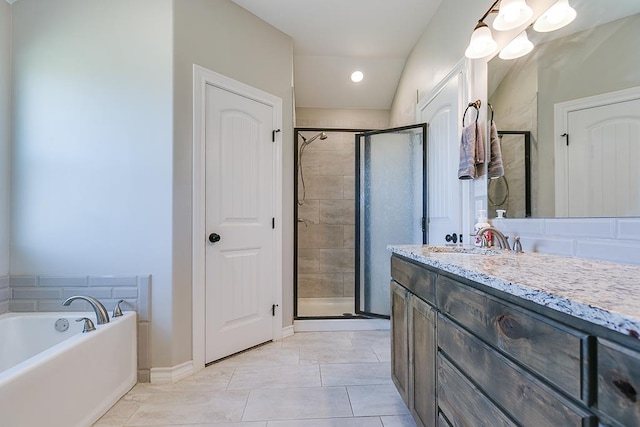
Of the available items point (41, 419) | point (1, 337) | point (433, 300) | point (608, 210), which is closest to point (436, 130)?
point (608, 210)

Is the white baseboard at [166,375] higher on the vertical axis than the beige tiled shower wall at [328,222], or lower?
lower

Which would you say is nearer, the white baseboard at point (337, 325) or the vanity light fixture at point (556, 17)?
the vanity light fixture at point (556, 17)

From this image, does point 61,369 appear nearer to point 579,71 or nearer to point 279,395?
point 279,395

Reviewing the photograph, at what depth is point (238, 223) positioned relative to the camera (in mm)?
2416

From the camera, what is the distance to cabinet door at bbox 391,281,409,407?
1.50 meters

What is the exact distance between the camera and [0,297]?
194 centimetres

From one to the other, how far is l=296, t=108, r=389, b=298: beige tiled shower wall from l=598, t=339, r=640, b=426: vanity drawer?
328cm

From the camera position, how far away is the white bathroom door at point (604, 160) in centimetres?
104

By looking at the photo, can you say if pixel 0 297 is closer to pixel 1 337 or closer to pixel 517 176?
pixel 1 337

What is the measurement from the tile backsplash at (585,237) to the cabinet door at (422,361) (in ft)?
2.02

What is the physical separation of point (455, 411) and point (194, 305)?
A: 5.63 feet

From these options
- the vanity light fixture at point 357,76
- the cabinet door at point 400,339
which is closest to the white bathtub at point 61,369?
the cabinet door at point 400,339

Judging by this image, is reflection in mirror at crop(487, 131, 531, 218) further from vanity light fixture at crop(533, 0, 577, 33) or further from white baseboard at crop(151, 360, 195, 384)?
white baseboard at crop(151, 360, 195, 384)

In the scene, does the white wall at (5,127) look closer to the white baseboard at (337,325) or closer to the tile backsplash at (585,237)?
the white baseboard at (337,325)
